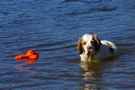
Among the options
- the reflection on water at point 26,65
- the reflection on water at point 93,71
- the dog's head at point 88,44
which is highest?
the dog's head at point 88,44

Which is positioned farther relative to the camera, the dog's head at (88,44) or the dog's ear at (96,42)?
the dog's ear at (96,42)

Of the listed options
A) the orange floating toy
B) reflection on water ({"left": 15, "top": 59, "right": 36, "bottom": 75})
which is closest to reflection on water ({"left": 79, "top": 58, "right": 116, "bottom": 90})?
reflection on water ({"left": 15, "top": 59, "right": 36, "bottom": 75})

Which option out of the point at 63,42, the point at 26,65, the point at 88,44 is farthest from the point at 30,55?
the point at 88,44

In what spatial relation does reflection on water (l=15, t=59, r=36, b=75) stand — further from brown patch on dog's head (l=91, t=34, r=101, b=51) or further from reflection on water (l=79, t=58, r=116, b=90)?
brown patch on dog's head (l=91, t=34, r=101, b=51)

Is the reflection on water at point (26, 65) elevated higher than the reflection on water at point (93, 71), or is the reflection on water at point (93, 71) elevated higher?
the reflection on water at point (26, 65)

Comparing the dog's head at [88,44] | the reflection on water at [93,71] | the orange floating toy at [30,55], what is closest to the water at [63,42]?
the reflection on water at [93,71]

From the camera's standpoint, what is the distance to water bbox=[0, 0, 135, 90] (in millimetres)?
7340

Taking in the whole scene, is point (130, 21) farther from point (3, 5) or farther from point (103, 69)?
point (3, 5)

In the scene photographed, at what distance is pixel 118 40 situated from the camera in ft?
37.1

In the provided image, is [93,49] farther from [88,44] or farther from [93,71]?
[93,71]

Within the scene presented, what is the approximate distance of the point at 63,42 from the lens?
11.4 metres

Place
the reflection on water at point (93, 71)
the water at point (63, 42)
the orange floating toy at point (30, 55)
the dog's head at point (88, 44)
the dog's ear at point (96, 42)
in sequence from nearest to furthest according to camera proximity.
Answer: the reflection on water at point (93, 71)
the water at point (63, 42)
the dog's head at point (88, 44)
the dog's ear at point (96, 42)
the orange floating toy at point (30, 55)

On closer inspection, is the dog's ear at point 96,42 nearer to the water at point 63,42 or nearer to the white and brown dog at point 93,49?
the white and brown dog at point 93,49

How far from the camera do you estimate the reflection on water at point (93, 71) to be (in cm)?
692
